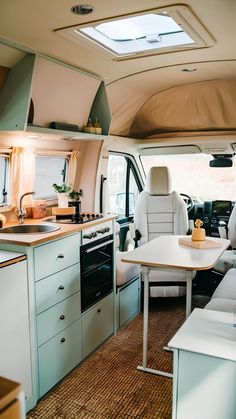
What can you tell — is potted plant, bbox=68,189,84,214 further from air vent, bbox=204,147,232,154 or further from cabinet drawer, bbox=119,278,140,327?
air vent, bbox=204,147,232,154

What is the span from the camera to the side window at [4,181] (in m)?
3.06

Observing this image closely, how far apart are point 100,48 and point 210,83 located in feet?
5.52

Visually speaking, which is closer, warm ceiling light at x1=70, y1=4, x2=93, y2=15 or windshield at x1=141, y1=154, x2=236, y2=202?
warm ceiling light at x1=70, y1=4, x2=93, y2=15

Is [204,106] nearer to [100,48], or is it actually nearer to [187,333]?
[100,48]

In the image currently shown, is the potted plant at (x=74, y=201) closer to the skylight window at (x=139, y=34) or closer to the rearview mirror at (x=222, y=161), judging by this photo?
the skylight window at (x=139, y=34)

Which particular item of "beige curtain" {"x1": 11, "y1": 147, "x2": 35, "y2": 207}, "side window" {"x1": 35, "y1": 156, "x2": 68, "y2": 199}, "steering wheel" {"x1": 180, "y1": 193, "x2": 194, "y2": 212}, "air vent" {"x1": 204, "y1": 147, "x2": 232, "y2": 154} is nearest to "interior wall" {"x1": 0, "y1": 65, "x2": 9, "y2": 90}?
"beige curtain" {"x1": 11, "y1": 147, "x2": 35, "y2": 207}

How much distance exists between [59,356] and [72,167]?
185 cm

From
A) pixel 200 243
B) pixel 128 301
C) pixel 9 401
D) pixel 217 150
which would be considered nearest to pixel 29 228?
pixel 128 301

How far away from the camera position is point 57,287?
259 cm

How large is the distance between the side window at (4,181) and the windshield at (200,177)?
2351mm

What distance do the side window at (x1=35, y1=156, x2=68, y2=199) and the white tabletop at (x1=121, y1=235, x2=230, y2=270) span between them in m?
1.12

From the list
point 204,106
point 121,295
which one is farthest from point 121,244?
point 204,106

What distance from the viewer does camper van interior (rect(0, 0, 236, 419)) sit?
2.04 m

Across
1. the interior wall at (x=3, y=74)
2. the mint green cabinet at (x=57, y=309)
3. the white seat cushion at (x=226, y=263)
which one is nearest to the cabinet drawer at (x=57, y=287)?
the mint green cabinet at (x=57, y=309)
